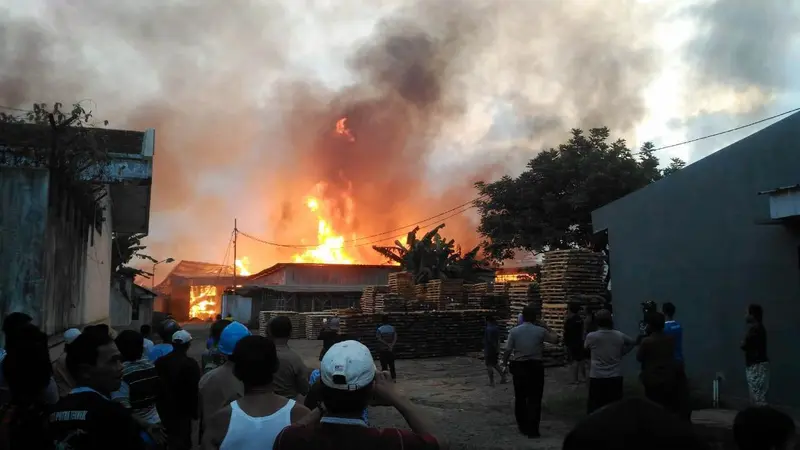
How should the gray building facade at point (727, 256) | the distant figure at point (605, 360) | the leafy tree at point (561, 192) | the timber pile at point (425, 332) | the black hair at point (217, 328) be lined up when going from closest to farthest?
the black hair at point (217, 328) < the distant figure at point (605, 360) < the gray building facade at point (727, 256) < the timber pile at point (425, 332) < the leafy tree at point (561, 192)

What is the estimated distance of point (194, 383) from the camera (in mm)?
5121

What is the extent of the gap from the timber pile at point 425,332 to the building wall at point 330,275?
2339 centimetres

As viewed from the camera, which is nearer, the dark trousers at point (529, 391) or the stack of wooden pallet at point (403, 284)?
the dark trousers at point (529, 391)

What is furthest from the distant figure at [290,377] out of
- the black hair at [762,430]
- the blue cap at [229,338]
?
the black hair at [762,430]

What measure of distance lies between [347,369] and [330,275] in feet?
148

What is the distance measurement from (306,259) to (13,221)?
4950 centimetres

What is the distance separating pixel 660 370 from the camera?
16.0 feet

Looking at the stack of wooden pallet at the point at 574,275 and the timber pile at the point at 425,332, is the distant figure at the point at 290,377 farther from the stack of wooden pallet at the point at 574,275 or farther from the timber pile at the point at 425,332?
the timber pile at the point at 425,332

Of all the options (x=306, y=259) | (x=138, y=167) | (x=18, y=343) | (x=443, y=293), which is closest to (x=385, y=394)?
(x=18, y=343)

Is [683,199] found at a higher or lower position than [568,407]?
higher

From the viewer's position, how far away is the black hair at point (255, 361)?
277 cm

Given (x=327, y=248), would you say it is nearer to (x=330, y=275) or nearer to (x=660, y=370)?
(x=330, y=275)

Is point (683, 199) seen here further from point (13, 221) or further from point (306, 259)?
point (306, 259)

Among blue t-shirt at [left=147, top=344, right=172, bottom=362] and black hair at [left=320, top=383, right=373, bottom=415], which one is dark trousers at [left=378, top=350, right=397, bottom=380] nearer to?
blue t-shirt at [left=147, top=344, right=172, bottom=362]
